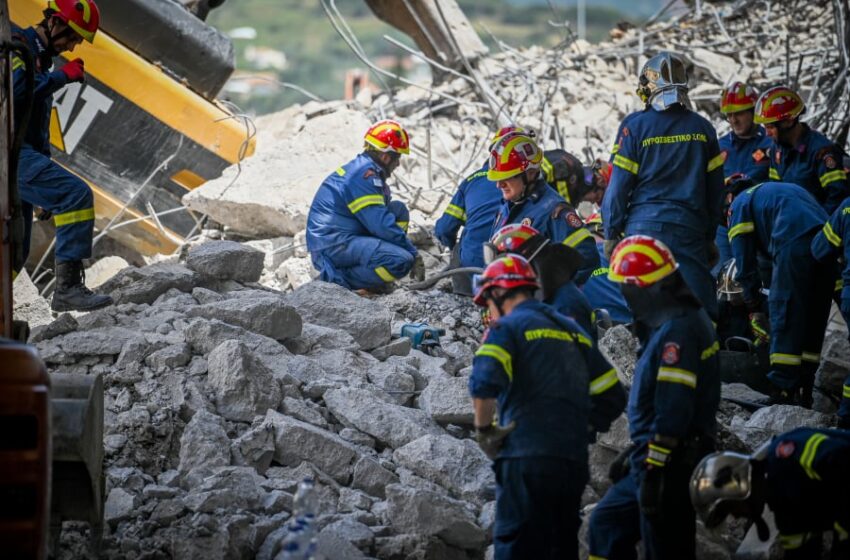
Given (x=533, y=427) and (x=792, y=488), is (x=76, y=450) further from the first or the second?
(x=792, y=488)

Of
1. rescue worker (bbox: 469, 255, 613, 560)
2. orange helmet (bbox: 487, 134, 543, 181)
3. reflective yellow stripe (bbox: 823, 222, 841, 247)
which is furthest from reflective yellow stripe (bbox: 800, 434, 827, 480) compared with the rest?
orange helmet (bbox: 487, 134, 543, 181)

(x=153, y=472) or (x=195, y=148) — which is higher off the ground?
(x=195, y=148)

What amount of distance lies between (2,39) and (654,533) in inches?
133

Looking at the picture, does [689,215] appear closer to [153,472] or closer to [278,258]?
[153,472]

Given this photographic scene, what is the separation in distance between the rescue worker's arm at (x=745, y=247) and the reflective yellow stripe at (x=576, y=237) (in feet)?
4.29

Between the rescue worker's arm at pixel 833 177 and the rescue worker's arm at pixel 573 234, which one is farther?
the rescue worker's arm at pixel 833 177

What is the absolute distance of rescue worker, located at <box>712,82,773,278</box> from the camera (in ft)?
29.8

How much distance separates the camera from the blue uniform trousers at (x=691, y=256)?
283 inches

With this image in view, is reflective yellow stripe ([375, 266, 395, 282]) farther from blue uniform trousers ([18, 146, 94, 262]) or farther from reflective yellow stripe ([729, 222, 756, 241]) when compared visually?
reflective yellow stripe ([729, 222, 756, 241])

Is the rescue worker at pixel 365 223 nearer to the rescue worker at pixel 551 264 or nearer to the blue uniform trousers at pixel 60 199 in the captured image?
the blue uniform trousers at pixel 60 199

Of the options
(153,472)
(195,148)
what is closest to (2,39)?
(153,472)

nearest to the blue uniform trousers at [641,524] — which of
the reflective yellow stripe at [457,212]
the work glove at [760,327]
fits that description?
the work glove at [760,327]

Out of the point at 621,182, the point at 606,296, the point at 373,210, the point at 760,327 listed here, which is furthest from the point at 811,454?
the point at 373,210

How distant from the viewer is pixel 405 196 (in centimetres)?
1104
